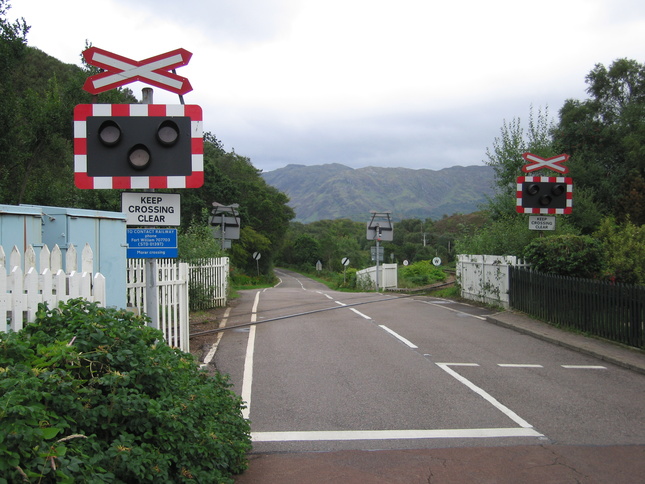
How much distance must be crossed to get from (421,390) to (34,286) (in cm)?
497

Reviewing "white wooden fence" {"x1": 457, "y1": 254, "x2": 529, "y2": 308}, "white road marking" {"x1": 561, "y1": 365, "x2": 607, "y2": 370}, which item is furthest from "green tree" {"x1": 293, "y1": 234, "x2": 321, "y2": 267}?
"white road marking" {"x1": 561, "y1": 365, "x2": 607, "y2": 370}

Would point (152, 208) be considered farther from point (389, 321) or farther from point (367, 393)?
point (389, 321)

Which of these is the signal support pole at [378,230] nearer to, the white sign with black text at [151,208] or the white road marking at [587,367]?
the white road marking at [587,367]

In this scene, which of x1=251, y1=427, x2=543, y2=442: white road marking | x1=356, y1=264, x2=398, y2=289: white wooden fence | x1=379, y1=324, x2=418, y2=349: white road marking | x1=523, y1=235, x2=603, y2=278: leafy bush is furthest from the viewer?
x1=356, y1=264, x2=398, y2=289: white wooden fence

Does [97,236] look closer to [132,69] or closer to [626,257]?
[132,69]

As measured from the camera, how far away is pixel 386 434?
574 centimetres

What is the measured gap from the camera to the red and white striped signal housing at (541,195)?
591 inches

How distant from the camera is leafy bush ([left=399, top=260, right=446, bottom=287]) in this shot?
36438 mm

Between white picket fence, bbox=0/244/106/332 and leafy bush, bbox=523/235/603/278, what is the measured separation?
1212 cm

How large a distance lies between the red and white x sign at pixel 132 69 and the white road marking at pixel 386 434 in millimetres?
3937

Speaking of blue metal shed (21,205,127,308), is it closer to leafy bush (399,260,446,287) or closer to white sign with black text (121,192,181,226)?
white sign with black text (121,192,181,226)

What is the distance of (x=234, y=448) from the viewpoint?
4.56m

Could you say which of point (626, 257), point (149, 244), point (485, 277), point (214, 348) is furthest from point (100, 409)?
point (485, 277)

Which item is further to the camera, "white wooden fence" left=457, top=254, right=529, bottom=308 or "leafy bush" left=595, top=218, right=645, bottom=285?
"white wooden fence" left=457, top=254, right=529, bottom=308
